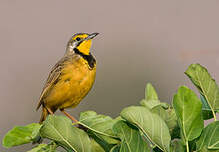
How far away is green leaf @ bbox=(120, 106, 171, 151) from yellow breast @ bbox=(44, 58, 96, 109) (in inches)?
41.2

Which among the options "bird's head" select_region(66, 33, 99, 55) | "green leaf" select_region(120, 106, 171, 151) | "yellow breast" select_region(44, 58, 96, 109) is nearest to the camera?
"green leaf" select_region(120, 106, 171, 151)

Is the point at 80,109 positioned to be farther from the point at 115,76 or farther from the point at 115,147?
the point at 115,147

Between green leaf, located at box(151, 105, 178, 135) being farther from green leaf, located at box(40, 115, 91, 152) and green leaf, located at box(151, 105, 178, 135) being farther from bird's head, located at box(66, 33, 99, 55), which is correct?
bird's head, located at box(66, 33, 99, 55)

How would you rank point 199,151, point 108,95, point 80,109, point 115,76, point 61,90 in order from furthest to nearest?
point 115,76 → point 108,95 → point 80,109 → point 61,90 → point 199,151

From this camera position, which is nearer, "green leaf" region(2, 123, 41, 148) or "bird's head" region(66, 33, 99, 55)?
"green leaf" region(2, 123, 41, 148)

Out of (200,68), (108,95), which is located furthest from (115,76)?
(200,68)

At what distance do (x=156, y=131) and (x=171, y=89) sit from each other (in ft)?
7.76

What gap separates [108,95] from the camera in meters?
2.60

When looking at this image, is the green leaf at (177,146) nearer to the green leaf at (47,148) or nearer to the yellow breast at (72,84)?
the green leaf at (47,148)

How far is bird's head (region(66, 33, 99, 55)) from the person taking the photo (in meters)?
1.68

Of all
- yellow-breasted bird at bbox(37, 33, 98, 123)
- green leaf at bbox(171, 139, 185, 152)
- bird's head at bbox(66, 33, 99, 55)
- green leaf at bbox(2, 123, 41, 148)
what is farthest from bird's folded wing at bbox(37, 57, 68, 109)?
green leaf at bbox(171, 139, 185, 152)

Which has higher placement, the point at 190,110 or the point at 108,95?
the point at 190,110

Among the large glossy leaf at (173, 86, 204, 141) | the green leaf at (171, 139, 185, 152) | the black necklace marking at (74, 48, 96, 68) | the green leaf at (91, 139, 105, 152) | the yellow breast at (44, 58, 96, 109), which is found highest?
the large glossy leaf at (173, 86, 204, 141)

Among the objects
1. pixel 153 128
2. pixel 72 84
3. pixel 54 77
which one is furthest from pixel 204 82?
pixel 54 77
